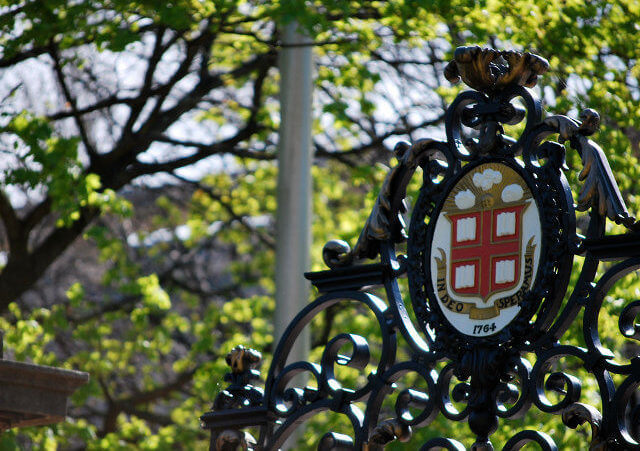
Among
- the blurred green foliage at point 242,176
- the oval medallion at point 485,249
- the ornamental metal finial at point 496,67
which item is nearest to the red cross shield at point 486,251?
the oval medallion at point 485,249

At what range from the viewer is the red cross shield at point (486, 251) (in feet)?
12.1

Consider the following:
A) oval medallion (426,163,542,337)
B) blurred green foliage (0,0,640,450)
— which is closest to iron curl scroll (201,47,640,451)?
oval medallion (426,163,542,337)

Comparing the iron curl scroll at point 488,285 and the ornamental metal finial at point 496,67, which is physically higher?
the ornamental metal finial at point 496,67

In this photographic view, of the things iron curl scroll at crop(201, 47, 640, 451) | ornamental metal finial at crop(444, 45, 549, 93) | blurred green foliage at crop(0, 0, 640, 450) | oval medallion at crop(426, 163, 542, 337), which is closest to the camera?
iron curl scroll at crop(201, 47, 640, 451)

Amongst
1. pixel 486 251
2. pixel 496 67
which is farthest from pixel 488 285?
pixel 496 67

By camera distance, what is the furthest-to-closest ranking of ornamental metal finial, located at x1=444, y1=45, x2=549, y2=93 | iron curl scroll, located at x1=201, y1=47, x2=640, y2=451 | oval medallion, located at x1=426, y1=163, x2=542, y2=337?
ornamental metal finial, located at x1=444, y1=45, x2=549, y2=93 < oval medallion, located at x1=426, y1=163, x2=542, y2=337 < iron curl scroll, located at x1=201, y1=47, x2=640, y2=451

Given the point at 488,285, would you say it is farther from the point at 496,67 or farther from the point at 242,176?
the point at 242,176

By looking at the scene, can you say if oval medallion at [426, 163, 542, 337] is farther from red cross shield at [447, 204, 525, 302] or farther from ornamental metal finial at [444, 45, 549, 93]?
ornamental metal finial at [444, 45, 549, 93]

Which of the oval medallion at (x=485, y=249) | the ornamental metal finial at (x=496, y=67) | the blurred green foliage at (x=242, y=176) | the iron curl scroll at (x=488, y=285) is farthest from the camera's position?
the blurred green foliage at (x=242, y=176)

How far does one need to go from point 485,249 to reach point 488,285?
0.41ft

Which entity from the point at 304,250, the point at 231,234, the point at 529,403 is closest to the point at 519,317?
the point at 529,403

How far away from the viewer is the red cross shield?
3.69 meters

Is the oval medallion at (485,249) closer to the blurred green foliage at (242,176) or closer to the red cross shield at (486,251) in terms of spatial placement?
the red cross shield at (486,251)

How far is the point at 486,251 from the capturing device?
375 cm
